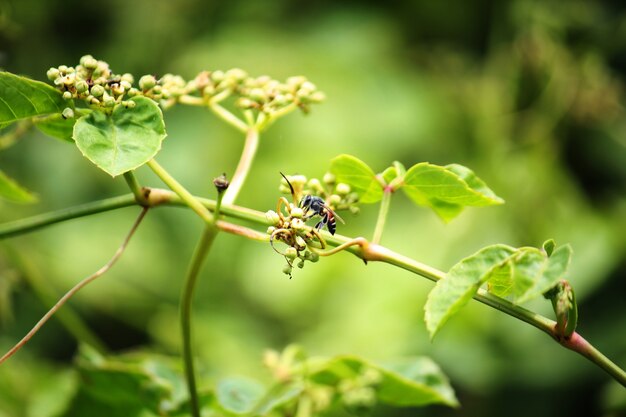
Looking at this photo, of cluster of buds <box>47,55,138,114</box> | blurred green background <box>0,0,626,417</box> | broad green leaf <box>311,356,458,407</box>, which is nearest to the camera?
cluster of buds <box>47,55,138,114</box>

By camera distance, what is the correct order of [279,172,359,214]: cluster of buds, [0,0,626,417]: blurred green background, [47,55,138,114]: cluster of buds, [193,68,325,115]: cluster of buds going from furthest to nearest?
[0,0,626,417]: blurred green background < [193,68,325,115]: cluster of buds < [279,172,359,214]: cluster of buds < [47,55,138,114]: cluster of buds

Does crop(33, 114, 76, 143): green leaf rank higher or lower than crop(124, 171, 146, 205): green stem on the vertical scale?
higher

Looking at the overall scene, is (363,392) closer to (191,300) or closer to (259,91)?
(191,300)

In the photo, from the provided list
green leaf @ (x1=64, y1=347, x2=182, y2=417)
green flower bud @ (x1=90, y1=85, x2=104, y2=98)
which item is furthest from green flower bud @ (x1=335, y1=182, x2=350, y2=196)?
green leaf @ (x1=64, y1=347, x2=182, y2=417)

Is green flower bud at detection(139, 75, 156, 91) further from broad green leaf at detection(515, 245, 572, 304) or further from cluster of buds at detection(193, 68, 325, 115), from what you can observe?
broad green leaf at detection(515, 245, 572, 304)

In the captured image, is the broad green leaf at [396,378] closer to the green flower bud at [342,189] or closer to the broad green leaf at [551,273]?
the green flower bud at [342,189]

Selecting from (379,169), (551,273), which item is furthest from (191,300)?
(379,169)

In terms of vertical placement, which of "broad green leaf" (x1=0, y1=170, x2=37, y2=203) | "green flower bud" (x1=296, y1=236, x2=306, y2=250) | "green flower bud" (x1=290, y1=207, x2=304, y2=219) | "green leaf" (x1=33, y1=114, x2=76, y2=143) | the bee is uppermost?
"green leaf" (x1=33, y1=114, x2=76, y2=143)

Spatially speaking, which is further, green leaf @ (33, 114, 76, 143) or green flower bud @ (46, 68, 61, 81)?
green leaf @ (33, 114, 76, 143)
